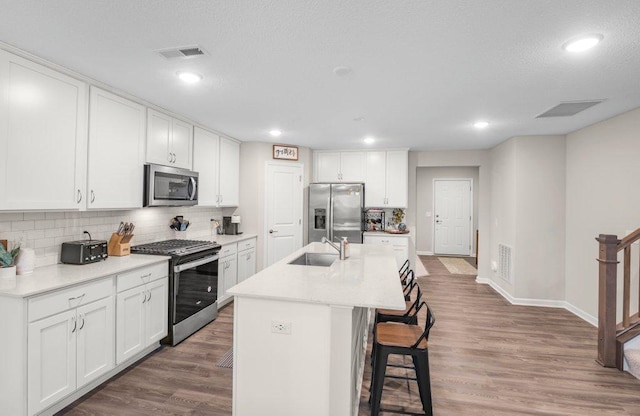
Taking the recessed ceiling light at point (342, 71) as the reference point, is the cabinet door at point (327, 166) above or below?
below

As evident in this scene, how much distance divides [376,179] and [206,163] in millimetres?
2961

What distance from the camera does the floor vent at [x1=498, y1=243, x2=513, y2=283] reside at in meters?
4.70

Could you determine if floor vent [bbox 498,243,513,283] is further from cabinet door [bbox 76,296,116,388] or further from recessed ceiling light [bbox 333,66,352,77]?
cabinet door [bbox 76,296,116,388]

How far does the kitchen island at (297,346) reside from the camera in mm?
1780

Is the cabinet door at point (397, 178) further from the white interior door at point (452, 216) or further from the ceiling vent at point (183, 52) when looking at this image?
the ceiling vent at point (183, 52)

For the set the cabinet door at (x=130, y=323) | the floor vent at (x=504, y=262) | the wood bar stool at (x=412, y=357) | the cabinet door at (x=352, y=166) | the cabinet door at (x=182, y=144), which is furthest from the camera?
the cabinet door at (x=352, y=166)

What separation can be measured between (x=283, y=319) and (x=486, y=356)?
225 cm

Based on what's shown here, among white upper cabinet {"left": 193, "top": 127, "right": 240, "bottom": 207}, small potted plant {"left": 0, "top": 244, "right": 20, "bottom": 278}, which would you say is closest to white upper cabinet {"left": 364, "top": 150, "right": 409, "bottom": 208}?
white upper cabinet {"left": 193, "top": 127, "right": 240, "bottom": 207}

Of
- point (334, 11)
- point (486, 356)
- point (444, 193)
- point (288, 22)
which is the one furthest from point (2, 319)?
point (444, 193)

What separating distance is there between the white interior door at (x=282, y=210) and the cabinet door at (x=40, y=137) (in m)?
2.84

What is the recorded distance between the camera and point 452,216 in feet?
27.0

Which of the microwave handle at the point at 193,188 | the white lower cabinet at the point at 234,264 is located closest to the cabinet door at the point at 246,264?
the white lower cabinet at the point at 234,264

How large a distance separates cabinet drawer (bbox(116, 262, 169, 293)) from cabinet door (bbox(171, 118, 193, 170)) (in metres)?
1.30

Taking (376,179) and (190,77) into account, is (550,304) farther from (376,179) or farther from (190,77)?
(190,77)
